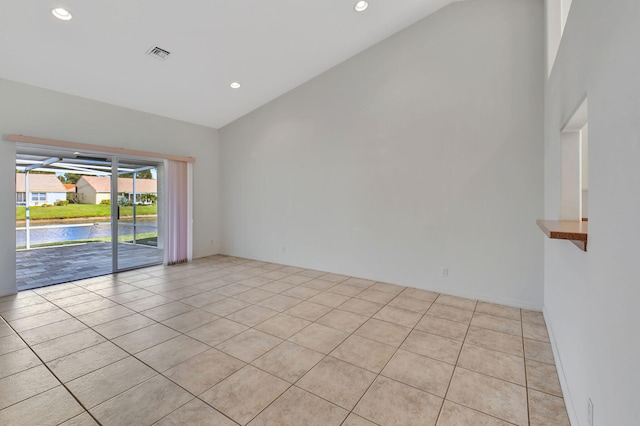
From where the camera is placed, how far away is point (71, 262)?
5.43m

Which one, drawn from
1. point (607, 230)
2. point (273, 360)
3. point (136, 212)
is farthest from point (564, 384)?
point (136, 212)

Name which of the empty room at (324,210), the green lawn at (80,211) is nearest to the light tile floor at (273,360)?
the empty room at (324,210)

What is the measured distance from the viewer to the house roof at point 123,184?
16.2 feet

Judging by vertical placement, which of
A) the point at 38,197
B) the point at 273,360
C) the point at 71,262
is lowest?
the point at 273,360

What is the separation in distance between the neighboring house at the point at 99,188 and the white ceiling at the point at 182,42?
4.76 feet

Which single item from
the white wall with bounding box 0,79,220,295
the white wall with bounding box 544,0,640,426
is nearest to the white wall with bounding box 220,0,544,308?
the white wall with bounding box 544,0,640,426

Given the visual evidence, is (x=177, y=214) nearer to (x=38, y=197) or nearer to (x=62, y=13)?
(x=38, y=197)

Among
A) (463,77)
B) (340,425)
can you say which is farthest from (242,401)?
(463,77)

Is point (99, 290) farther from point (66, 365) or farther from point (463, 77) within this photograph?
point (463, 77)

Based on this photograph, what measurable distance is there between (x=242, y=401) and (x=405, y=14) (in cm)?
448

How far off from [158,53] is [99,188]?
10.1 ft

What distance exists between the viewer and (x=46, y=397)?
1.83 m

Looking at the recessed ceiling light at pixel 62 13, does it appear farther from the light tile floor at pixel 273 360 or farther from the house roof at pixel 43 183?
the light tile floor at pixel 273 360

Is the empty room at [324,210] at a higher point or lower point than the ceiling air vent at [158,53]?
lower
